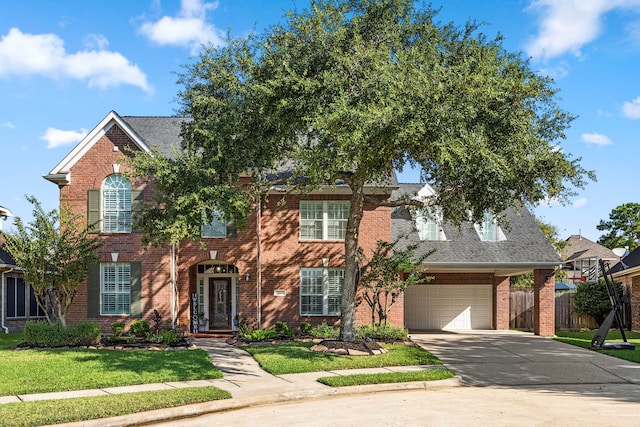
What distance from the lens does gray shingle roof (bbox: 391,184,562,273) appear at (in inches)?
989

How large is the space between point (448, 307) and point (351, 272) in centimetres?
1247

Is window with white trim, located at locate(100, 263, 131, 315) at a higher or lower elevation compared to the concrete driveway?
higher

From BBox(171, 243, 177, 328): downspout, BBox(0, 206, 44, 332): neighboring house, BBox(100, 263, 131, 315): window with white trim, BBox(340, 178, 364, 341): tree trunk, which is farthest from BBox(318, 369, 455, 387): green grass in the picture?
BBox(0, 206, 44, 332): neighboring house

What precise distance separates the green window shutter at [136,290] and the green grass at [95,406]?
36.1 ft

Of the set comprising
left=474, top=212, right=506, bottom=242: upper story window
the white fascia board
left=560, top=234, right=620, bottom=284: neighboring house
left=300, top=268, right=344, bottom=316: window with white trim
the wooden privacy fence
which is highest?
the white fascia board

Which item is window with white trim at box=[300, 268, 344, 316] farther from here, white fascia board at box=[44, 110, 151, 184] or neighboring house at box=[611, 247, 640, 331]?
neighboring house at box=[611, 247, 640, 331]

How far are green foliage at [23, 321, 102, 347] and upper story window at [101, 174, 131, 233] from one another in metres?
4.75

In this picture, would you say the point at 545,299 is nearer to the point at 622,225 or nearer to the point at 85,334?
the point at 85,334

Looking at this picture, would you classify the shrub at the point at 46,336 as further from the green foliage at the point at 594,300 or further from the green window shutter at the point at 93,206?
the green foliage at the point at 594,300

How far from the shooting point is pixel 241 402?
1208 cm

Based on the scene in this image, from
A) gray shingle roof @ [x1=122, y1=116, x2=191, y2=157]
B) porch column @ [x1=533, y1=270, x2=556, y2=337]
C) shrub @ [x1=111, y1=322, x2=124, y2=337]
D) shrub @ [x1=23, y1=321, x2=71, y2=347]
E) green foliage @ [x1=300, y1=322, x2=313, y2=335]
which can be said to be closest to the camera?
shrub @ [x1=23, y1=321, x2=71, y2=347]

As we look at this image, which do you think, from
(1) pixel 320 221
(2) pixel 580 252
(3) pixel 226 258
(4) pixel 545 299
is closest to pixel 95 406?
(3) pixel 226 258

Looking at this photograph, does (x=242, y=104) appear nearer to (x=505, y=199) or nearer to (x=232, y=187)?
(x=232, y=187)

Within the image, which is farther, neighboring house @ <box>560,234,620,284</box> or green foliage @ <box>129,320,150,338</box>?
neighboring house @ <box>560,234,620,284</box>
